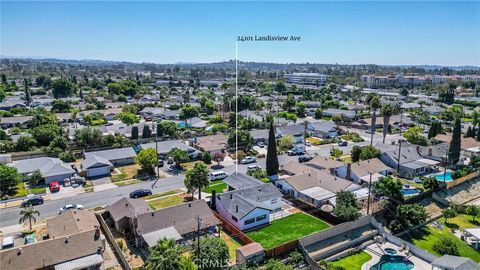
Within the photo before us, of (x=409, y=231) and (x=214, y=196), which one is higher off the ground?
(x=214, y=196)

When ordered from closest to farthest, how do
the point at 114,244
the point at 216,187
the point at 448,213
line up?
the point at 114,244 → the point at 448,213 → the point at 216,187

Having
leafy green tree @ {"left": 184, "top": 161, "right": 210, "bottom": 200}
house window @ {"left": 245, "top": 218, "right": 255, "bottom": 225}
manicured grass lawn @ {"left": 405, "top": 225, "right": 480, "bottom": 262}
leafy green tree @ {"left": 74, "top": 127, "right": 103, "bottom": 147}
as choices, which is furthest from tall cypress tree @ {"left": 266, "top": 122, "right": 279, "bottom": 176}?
leafy green tree @ {"left": 74, "top": 127, "right": 103, "bottom": 147}

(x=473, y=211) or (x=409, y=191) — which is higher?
(x=409, y=191)

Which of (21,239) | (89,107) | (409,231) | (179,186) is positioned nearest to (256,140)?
(179,186)

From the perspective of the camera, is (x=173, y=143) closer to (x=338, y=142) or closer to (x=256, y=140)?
(x=256, y=140)

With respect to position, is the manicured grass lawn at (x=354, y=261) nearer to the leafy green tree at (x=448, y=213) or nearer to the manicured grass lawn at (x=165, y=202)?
the leafy green tree at (x=448, y=213)

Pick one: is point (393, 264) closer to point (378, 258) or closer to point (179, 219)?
point (378, 258)

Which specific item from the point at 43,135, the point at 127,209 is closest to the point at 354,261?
the point at 127,209

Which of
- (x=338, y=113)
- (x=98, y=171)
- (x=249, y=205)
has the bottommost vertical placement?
(x=98, y=171)
